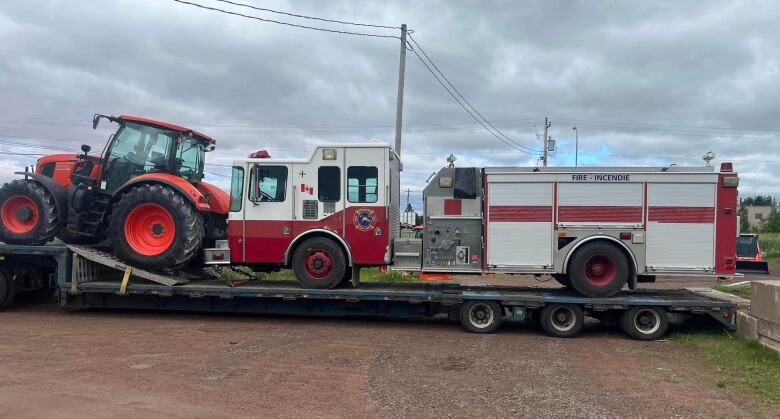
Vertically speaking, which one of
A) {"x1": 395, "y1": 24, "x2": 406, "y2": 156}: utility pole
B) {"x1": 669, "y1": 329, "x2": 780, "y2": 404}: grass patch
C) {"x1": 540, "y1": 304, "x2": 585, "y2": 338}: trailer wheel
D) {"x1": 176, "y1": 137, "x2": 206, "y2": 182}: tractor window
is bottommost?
{"x1": 669, "y1": 329, "x2": 780, "y2": 404}: grass patch

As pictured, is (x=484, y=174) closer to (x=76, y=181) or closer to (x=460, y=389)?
(x=460, y=389)

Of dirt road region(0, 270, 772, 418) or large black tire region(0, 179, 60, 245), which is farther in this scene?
large black tire region(0, 179, 60, 245)

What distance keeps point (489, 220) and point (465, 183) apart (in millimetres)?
737

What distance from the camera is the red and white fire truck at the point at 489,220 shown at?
9109 millimetres

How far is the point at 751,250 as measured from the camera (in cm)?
2186

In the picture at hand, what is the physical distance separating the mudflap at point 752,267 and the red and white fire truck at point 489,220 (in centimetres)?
1367

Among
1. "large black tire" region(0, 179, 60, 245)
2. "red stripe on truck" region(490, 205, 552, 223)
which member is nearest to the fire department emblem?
"red stripe on truck" region(490, 205, 552, 223)

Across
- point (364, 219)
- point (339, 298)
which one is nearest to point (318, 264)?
point (339, 298)

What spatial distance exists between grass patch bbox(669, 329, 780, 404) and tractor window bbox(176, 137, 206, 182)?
9.20 meters

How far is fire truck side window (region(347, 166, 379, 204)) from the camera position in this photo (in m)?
9.65

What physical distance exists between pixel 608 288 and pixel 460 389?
4.11 metres

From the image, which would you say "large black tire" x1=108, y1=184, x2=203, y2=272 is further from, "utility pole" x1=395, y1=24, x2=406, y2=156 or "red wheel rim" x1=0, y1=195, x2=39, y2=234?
"utility pole" x1=395, y1=24, x2=406, y2=156

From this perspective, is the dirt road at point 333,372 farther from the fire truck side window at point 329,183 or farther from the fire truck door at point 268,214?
the fire truck side window at point 329,183

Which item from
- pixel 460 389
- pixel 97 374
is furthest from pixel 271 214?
pixel 460 389
